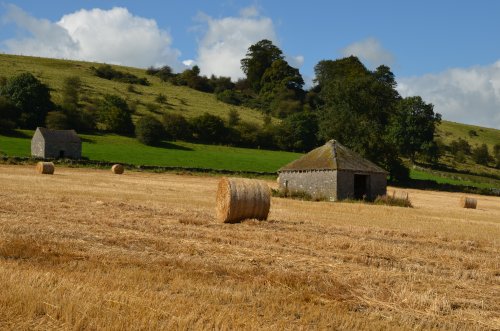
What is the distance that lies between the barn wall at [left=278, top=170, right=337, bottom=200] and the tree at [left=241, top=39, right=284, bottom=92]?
95.0m

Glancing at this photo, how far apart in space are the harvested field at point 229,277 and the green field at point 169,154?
48.1 metres

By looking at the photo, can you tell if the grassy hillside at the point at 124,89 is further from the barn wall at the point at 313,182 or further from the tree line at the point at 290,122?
the barn wall at the point at 313,182

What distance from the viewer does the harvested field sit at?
252 inches

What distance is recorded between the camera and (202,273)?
8.77 meters

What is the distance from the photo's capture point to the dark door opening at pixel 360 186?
3831cm

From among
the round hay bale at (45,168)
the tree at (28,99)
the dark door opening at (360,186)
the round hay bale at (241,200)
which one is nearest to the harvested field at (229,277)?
the round hay bale at (241,200)

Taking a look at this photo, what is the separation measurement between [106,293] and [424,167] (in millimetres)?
81123

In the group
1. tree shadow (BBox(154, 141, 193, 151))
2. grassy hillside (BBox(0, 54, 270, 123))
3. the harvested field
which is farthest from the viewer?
grassy hillside (BBox(0, 54, 270, 123))

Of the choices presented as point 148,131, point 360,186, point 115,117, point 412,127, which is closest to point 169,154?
point 148,131

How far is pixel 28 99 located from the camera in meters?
74.2

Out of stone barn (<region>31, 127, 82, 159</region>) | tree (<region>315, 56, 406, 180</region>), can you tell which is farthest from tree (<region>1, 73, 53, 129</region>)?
tree (<region>315, 56, 406, 180</region>)

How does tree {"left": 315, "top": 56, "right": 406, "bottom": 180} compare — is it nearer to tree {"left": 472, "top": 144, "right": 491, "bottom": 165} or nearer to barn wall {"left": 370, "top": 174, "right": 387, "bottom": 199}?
barn wall {"left": 370, "top": 174, "right": 387, "bottom": 199}

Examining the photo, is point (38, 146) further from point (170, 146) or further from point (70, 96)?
point (70, 96)

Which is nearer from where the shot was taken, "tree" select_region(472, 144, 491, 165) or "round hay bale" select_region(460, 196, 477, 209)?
"round hay bale" select_region(460, 196, 477, 209)
